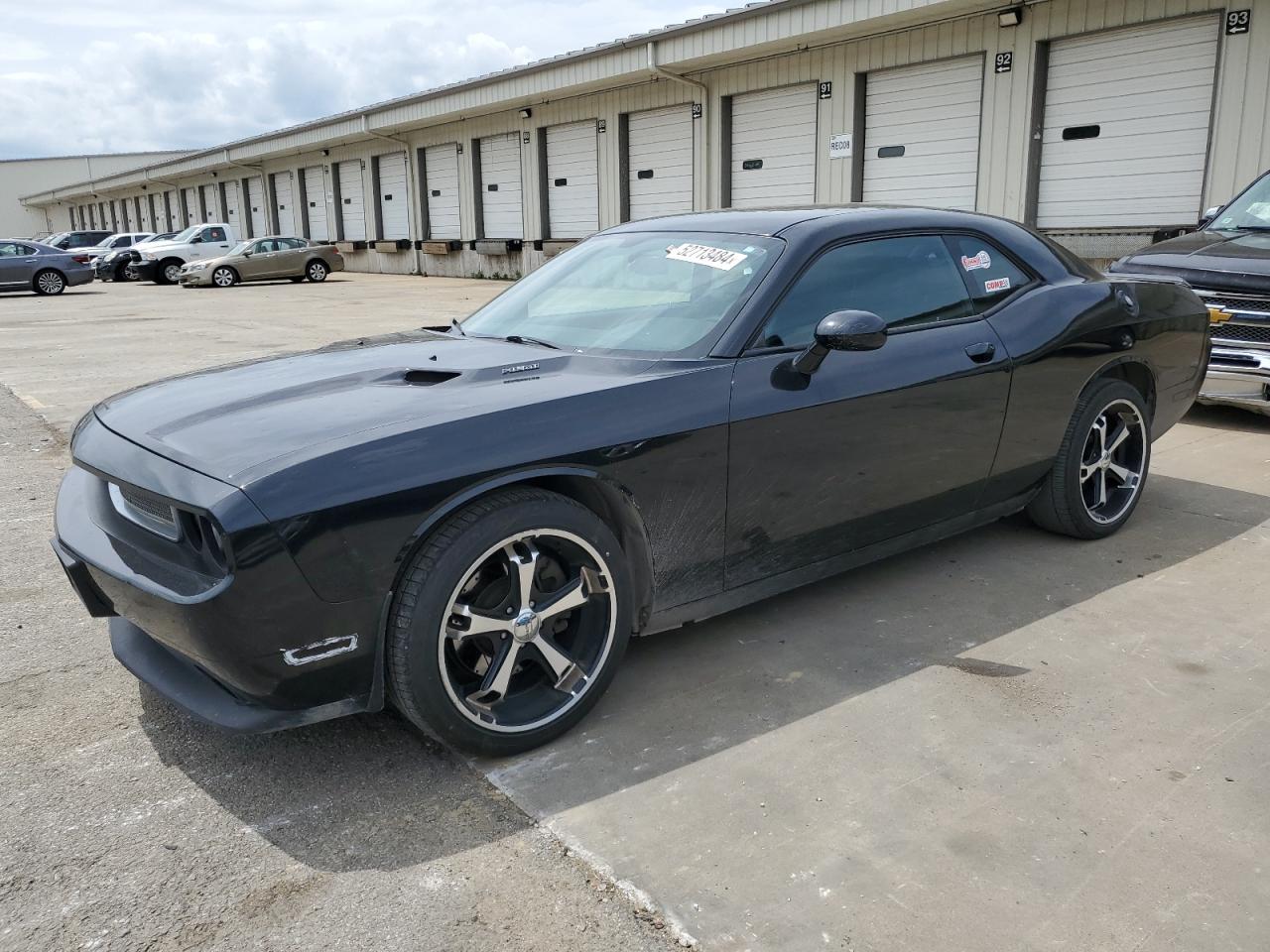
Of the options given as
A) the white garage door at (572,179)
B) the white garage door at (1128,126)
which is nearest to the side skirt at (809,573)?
the white garage door at (1128,126)

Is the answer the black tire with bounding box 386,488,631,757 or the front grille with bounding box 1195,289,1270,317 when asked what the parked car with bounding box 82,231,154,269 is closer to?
the front grille with bounding box 1195,289,1270,317

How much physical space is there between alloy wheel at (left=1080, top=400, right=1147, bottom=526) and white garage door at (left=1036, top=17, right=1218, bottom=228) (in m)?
8.53

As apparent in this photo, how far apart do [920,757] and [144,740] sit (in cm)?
219

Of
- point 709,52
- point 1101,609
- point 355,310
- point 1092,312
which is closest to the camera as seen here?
point 1101,609

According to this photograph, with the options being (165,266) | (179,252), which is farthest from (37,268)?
(179,252)

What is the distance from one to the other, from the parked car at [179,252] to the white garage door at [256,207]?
28.7 feet

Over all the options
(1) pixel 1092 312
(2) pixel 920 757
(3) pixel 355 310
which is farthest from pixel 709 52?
(2) pixel 920 757

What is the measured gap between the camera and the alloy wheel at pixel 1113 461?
4465mm

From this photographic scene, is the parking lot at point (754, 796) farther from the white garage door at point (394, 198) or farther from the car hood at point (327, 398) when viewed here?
the white garage door at point (394, 198)

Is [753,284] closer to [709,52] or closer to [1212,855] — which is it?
[1212,855]

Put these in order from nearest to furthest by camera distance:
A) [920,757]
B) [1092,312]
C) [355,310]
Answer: [920,757] → [1092,312] → [355,310]

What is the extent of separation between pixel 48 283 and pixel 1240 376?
84.6ft

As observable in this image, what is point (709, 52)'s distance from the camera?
52.7 feet

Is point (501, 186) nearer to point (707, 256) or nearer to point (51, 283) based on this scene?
point (51, 283)
